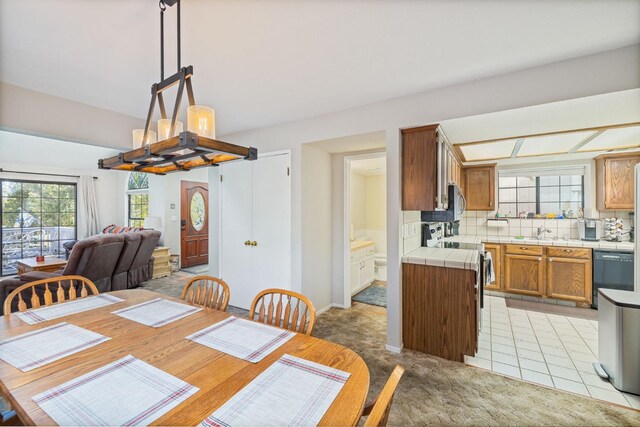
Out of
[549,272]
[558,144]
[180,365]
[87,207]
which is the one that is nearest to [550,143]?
[558,144]

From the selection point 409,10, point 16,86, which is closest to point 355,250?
point 409,10

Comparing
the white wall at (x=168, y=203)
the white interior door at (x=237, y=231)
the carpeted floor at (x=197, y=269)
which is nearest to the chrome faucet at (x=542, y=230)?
the white interior door at (x=237, y=231)

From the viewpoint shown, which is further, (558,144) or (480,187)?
(480,187)

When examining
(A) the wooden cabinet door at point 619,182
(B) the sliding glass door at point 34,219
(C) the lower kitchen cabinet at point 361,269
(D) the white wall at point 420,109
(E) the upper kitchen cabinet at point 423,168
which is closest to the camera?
(D) the white wall at point 420,109

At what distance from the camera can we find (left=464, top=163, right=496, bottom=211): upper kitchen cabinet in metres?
4.38

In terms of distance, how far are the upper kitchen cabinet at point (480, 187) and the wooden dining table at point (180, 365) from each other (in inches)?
163

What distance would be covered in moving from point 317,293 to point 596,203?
4.21 metres

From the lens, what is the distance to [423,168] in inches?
99.4

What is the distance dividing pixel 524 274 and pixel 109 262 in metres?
5.90

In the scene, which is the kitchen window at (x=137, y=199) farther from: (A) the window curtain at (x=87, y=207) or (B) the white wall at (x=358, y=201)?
(B) the white wall at (x=358, y=201)

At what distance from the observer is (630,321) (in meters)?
1.95

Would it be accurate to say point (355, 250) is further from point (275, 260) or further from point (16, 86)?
point (16, 86)

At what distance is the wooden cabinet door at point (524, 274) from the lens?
12.5 feet

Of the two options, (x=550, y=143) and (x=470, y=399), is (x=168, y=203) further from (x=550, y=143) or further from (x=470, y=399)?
(x=550, y=143)
